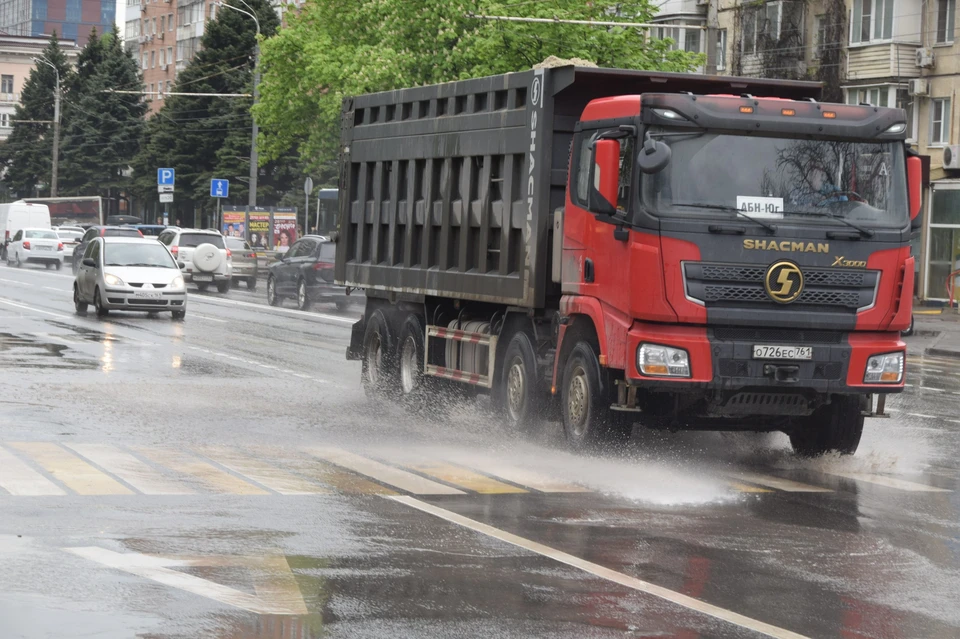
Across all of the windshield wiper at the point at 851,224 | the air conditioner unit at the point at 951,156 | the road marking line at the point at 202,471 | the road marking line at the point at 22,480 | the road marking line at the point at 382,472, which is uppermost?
the air conditioner unit at the point at 951,156

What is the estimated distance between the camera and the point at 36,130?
110312mm

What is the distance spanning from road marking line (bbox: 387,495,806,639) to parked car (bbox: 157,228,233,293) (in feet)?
125

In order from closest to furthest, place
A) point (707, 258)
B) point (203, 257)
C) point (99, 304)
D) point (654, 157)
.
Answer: point (654, 157), point (707, 258), point (99, 304), point (203, 257)

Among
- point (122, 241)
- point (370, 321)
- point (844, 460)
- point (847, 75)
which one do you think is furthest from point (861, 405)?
point (847, 75)

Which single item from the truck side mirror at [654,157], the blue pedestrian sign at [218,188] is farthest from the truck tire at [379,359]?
the blue pedestrian sign at [218,188]

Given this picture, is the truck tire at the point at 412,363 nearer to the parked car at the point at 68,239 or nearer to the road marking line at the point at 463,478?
the road marking line at the point at 463,478

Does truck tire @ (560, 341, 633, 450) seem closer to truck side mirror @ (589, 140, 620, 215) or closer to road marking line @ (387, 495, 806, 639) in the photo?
truck side mirror @ (589, 140, 620, 215)

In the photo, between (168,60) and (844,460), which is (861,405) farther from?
(168,60)

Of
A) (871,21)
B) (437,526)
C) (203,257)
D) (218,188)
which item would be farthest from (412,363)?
(218,188)

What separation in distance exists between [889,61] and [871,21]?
171cm

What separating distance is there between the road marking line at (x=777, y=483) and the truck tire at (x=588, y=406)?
37.6 inches

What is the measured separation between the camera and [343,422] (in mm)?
15188

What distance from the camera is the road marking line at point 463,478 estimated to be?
432 inches

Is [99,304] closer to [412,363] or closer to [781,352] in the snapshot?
[412,363]
